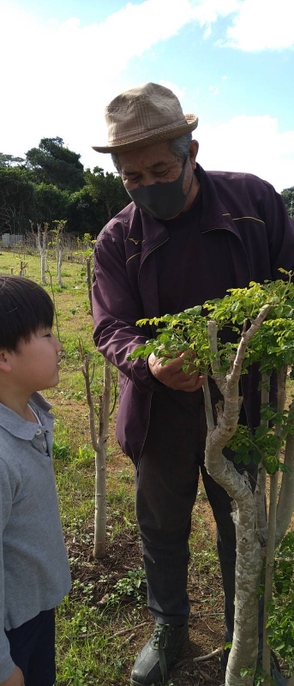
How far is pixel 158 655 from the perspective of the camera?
2.23m

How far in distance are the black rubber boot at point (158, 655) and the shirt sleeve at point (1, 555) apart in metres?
1.14

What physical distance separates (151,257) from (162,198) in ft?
0.73

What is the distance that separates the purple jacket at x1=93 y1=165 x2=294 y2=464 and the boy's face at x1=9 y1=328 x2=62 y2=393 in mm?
401

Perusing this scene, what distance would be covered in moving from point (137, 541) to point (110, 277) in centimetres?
181

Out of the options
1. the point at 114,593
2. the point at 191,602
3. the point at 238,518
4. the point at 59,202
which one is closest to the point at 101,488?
the point at 114,593

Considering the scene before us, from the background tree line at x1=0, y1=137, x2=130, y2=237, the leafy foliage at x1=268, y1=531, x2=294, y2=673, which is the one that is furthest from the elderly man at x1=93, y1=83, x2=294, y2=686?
the background tree line at x1=0, y1=137, x2=130, y2=237

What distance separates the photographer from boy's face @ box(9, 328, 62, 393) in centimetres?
143

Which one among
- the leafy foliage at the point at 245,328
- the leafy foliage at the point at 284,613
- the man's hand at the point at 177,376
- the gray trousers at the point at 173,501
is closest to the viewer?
the leafy foliage at the point at 245,328

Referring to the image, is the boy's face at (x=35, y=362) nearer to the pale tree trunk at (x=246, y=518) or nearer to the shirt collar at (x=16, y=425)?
the shirt collar at (x=16, y=425)

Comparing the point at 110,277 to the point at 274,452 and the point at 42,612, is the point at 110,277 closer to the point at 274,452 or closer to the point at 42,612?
the point at 274,452

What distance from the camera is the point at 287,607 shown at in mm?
1358

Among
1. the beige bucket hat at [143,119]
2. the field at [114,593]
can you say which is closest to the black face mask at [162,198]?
the beige bucket hat at [143,119]

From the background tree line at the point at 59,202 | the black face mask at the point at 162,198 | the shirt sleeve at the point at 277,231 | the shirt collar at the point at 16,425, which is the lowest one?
the shirt collar at the point at 16,425

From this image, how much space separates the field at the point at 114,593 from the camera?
7.48ft
